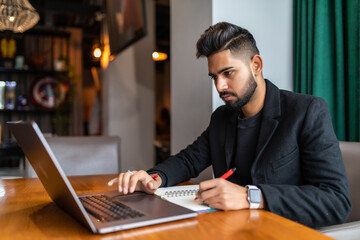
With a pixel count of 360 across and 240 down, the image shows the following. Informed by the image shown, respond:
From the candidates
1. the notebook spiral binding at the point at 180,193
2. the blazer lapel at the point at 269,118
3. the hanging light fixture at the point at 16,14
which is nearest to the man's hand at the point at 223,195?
the notebook spiral binding at the point at 180,193

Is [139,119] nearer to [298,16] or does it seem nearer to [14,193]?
[298,16]

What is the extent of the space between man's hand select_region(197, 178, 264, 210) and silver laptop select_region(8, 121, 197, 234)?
98 millimetres

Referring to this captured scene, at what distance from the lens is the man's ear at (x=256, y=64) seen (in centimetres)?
134

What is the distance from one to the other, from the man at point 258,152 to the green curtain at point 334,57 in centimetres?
59

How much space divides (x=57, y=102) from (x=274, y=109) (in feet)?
17.7

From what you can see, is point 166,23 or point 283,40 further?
point 166,23

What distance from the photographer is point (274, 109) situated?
1.28 metres

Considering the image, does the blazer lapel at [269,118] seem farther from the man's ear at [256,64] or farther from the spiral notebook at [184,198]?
the spiral notebook at [184,198]

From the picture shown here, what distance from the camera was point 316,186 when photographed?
1.05 meters

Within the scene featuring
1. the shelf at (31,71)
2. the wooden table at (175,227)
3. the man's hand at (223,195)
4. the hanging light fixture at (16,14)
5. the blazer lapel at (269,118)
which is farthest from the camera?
the shelf at (31,71)

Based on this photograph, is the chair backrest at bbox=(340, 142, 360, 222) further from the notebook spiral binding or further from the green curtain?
the notebook spiral binding

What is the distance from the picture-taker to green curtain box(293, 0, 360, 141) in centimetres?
166

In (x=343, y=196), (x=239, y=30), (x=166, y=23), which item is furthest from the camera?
(x=166, y=23)

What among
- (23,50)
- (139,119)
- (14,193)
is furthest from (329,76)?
(23,50)
